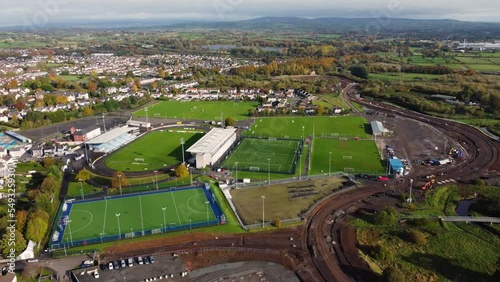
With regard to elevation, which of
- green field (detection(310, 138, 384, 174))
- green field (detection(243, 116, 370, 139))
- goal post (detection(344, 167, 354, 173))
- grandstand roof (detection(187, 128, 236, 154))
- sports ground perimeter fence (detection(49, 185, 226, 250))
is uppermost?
grandstand roof (detection(187, 128, 236, 154))

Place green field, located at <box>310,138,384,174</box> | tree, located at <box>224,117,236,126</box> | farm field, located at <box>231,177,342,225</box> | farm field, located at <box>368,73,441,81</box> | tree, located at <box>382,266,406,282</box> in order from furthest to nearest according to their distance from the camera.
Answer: farm field, located at <box>368,73,441,81</box> < tree, located at <box>224,117,236,126</box> < green field, located at <box>310,138,384,174</box> < farm field, located at <box>231,177,342,225</box> < tree, located at <box>382,266,406,282</box>

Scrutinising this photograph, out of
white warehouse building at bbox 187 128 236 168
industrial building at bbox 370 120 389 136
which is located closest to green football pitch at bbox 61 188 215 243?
white warehouse building at bbox 187 128 236 168

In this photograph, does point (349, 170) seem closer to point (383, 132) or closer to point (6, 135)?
point (383, 132)

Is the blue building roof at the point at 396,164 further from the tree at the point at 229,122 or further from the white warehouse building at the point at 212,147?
the tree at the point at 229,122

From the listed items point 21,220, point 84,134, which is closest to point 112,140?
point 84,134

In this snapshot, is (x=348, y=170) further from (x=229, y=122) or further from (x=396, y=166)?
(x=229, y=122)

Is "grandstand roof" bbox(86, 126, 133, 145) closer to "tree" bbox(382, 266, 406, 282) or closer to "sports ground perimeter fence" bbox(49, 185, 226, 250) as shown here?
"sports ground perimeter fence" bbox(49, 185, 226, 250)
